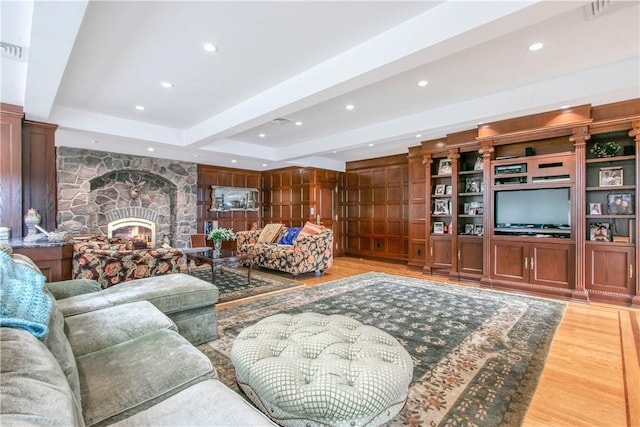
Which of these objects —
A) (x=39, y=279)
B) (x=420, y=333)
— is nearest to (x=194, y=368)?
(x=39, y=279)

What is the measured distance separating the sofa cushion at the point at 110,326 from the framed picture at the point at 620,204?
5.19m

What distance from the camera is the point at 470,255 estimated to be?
5027 millimetres

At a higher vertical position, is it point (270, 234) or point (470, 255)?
point (270, 234)

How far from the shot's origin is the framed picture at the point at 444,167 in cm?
551

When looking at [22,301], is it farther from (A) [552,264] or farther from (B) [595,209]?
(B) [595,209]

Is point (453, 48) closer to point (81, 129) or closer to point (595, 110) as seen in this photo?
point (595, 110)

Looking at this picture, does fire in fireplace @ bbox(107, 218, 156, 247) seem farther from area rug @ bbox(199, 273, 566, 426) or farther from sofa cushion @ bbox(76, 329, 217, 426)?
sofa cushion @ bbox(76, 329, 217, 426)

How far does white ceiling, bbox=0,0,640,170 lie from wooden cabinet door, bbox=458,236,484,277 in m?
1.97

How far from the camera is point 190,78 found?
3.21 m

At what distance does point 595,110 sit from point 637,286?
7.31 ft

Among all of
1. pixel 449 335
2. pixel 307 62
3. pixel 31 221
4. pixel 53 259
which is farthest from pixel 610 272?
pixel 31 221

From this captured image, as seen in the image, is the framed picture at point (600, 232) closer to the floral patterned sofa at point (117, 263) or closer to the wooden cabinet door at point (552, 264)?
the wooden cabinet door at point (552, 264)

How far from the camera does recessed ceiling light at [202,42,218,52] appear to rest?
8.45 feet

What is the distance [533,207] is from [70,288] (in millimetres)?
5607
